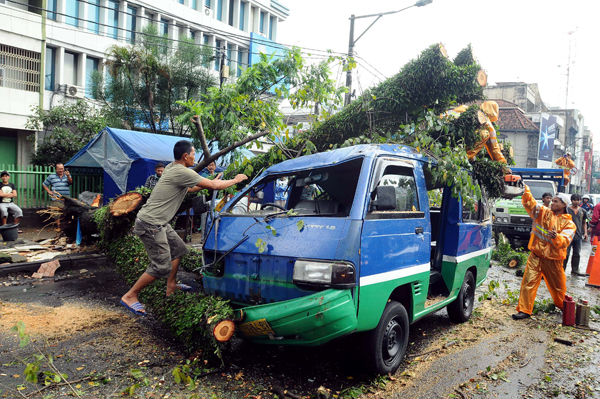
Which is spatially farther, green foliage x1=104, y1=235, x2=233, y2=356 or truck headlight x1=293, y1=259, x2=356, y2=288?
green foliage x1=104, y1=235, x2=233, y2=356

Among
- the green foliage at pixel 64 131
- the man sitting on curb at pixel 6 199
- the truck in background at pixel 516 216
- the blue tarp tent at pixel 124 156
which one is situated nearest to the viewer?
the man sitting on curb at pixel 6 199

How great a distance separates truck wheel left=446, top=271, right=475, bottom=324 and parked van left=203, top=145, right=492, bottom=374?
2.18ft

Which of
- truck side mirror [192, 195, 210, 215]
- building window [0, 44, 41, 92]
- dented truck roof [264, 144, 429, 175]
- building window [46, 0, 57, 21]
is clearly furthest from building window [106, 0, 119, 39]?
dented truck roof [264, 144, 429, 175]

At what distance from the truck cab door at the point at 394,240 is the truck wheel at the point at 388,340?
0.49ft

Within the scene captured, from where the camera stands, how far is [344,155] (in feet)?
14.3

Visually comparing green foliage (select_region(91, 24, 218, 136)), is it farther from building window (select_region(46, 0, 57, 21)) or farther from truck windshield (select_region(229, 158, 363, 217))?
truck windshield (select_region(229, 158, 363, 217))

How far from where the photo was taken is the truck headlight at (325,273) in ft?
11.3

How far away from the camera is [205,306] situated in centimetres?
396

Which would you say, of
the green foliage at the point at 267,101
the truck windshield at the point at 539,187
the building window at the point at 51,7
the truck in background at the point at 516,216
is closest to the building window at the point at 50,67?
the building window at the point at 51,7

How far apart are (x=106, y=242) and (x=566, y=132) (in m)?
58.9

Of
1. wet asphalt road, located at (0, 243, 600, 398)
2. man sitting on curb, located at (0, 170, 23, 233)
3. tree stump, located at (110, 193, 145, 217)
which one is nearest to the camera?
wet asphalt road, located at (0, 243, 600, 398)

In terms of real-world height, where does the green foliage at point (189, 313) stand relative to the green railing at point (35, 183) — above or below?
below

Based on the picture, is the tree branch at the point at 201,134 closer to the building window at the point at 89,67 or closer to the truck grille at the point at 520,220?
the truck grille at the point at 520,220

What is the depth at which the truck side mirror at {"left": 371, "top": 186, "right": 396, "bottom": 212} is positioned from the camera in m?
3.98
